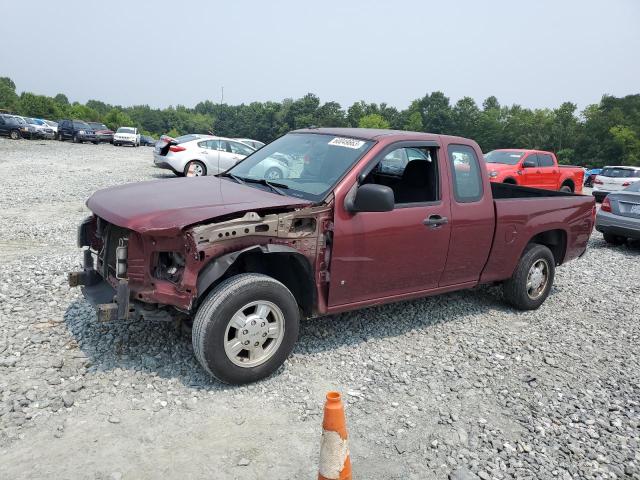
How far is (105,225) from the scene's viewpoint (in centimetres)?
426

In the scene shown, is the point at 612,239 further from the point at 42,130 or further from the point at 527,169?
the point at 42,130

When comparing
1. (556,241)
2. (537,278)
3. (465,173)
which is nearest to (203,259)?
(465,173)

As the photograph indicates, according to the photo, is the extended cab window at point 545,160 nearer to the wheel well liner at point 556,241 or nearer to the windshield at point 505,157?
the windshield at point 505,157

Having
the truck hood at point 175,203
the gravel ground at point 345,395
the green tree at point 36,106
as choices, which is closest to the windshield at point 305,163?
the truck hood at point 175,203

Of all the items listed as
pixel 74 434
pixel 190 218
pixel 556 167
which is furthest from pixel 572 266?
pixel 556 167

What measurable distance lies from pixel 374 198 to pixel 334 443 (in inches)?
80.8

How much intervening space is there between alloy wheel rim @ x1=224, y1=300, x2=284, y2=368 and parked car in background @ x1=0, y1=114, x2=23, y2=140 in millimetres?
34793

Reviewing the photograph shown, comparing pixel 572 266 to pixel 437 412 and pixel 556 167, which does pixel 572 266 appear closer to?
pixel 437 412

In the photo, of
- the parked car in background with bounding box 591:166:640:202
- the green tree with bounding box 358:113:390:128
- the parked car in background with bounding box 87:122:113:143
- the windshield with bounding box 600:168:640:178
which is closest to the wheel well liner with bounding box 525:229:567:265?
the parked car in background with bounding box 591:166:640:202

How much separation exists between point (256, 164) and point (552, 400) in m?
3.30

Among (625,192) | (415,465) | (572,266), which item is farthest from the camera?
(625,192)

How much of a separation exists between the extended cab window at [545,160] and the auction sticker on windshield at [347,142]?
13.2 meters

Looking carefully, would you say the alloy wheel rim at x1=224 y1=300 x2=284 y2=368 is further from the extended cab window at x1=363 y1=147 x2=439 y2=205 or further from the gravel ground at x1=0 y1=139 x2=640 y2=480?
the extended cab window at x1=363 y1=147 x2=439 y2=205

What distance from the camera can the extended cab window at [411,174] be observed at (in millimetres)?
4938
